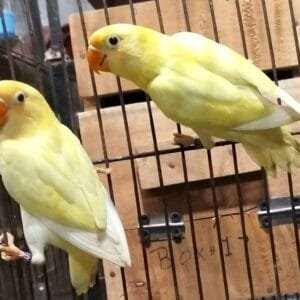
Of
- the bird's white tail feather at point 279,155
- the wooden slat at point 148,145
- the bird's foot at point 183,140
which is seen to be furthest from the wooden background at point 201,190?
the bird's white tail feather at point 279,155

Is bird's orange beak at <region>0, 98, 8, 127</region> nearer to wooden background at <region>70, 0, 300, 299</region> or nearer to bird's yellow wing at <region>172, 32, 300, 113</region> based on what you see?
bird's yellow wing at <region>172, 32, 300, 113</region>

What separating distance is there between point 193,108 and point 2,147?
0.61ft

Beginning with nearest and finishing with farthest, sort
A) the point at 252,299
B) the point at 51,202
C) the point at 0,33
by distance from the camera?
the point at 51,202
the point at 252,299
the point at 0,33

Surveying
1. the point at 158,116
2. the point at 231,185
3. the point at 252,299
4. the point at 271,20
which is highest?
the point at 271,20

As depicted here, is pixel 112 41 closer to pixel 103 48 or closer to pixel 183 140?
pixel 103 48

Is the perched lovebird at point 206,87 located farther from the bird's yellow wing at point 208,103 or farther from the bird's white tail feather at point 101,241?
the bird's white tail feather at point 101,241

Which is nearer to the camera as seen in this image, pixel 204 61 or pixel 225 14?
pixel 204 61

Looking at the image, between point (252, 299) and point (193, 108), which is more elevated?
point (193, 108)

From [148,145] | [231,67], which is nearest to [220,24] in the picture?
[148,145]

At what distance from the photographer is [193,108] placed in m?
0.75

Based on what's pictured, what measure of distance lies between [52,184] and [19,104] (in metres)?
0.08

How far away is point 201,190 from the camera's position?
108 centimetres

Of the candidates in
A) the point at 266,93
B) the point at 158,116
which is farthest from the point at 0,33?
the point at 266,93

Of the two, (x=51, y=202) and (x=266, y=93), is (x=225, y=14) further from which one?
(x=51, y=202)
